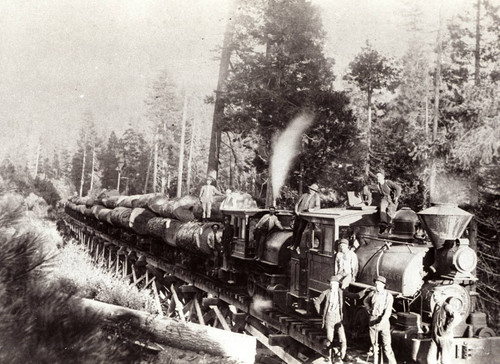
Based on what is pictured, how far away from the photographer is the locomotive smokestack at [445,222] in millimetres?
7461

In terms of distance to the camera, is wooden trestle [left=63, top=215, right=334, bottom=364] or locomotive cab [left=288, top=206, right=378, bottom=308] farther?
wooden trestle [left=63, top=215, right=334, bottom=364]

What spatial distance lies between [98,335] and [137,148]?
7415cm

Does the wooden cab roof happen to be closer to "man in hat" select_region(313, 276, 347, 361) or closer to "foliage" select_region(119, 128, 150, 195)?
"man in hat" select_region(313, 276, 347, 361)

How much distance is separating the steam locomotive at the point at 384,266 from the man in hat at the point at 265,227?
14 cm

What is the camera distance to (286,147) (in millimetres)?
22297

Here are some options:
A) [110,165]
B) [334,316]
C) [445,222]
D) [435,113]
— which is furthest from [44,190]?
[110,165]

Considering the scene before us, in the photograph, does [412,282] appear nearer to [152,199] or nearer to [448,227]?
[448,227]

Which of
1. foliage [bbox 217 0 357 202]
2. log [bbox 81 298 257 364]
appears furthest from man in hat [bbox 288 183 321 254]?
foliage [bbox 217 0 357 202]

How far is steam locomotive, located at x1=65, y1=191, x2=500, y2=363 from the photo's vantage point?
7324 mm

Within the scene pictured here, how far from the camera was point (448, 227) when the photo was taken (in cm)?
750

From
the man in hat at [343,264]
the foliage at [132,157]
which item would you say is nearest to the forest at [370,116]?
the man in hat at [343,264]

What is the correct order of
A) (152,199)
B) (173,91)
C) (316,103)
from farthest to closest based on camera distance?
(173,91) < (316,103) < (152,199)

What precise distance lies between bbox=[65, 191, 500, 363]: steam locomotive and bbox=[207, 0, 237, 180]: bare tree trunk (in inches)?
390

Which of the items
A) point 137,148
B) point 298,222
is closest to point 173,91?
point 137,148
